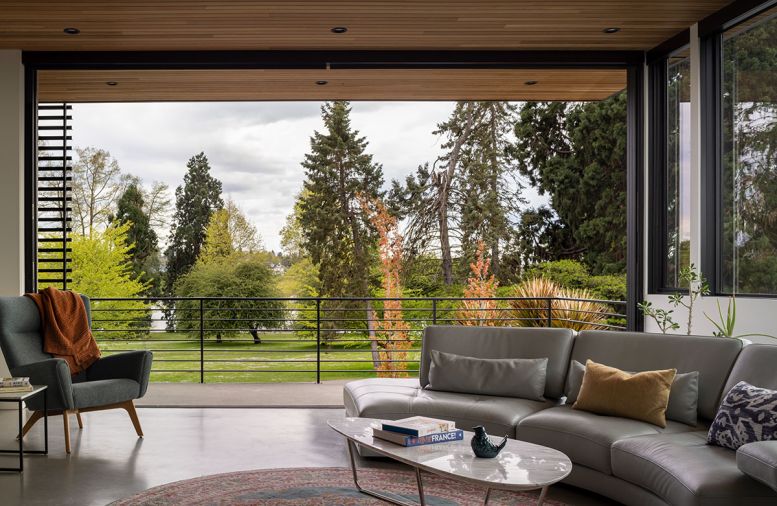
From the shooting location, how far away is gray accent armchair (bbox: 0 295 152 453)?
454 cm

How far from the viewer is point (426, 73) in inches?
249

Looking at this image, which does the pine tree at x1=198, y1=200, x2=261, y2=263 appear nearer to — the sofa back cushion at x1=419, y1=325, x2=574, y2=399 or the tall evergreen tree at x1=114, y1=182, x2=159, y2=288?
the tall evergreen tree at x1=114, y1=182, x2=159, y2=288

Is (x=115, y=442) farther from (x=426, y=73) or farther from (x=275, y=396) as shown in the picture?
(x=426, y=73)

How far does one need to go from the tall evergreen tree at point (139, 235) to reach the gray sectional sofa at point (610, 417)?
417 inches

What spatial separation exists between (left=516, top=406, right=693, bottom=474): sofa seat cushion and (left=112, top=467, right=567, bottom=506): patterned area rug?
0.25 m

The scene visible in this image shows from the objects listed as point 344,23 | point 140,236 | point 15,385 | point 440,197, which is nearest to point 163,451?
point 15,385

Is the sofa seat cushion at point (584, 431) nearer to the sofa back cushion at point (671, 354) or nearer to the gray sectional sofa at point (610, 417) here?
the gray sectional sofa at point (610, 417)

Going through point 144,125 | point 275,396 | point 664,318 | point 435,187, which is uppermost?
point 144,125

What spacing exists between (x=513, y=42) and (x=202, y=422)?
368 centimetres

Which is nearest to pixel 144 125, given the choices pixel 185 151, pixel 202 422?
pixel 185 151

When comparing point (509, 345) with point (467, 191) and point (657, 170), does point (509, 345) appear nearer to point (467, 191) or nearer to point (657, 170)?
point (657, 170)

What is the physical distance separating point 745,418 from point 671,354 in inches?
33.7

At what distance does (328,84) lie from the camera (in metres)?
6.63

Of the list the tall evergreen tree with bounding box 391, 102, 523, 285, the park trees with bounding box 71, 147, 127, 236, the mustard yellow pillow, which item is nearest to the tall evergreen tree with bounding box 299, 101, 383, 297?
the tall evergreen tree with bounding box 391, 102, 523, 285
